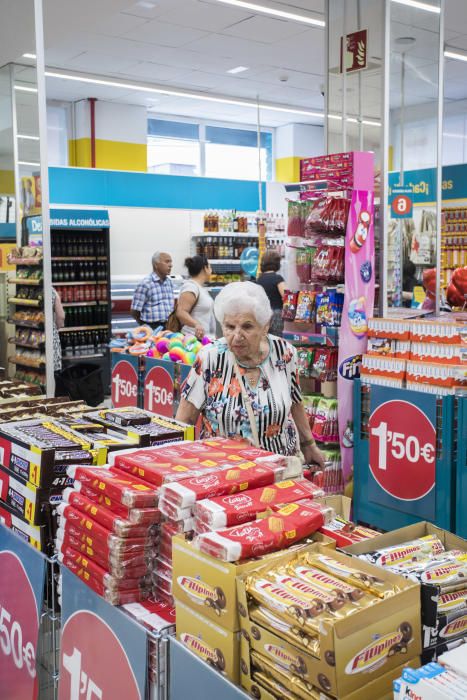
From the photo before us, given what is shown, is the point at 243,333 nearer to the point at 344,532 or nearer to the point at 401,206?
the point at 344,532

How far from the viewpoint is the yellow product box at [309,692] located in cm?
126

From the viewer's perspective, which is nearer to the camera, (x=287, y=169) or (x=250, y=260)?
(x=250, y=260)

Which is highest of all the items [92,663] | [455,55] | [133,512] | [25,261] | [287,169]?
[455,55]

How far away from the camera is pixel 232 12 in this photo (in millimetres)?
8758

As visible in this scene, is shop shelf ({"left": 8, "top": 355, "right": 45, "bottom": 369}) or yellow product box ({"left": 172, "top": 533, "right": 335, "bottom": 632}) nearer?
yellow product box ({"left": 172, "top": 533, "right": 335, "bottom": 632})

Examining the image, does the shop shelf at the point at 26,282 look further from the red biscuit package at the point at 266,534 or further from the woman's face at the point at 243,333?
the red biscuit package at the point at 266,534

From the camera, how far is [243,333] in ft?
9.23

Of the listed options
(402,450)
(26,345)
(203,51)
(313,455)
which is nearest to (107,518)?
(313,455)

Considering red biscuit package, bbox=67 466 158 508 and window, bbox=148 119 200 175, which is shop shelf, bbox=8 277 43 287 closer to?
red biscuit package, bbox=67 466 158 508

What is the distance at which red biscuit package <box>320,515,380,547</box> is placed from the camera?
167 centimetres

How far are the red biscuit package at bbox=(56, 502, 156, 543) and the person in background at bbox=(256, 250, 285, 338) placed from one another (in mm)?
6433

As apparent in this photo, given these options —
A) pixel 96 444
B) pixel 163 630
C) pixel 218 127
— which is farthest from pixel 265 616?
pixel 218 127

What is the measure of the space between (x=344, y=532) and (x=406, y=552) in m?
0.18

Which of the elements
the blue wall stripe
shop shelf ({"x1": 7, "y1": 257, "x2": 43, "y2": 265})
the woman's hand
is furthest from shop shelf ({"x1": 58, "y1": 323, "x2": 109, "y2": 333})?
the woman's hand
